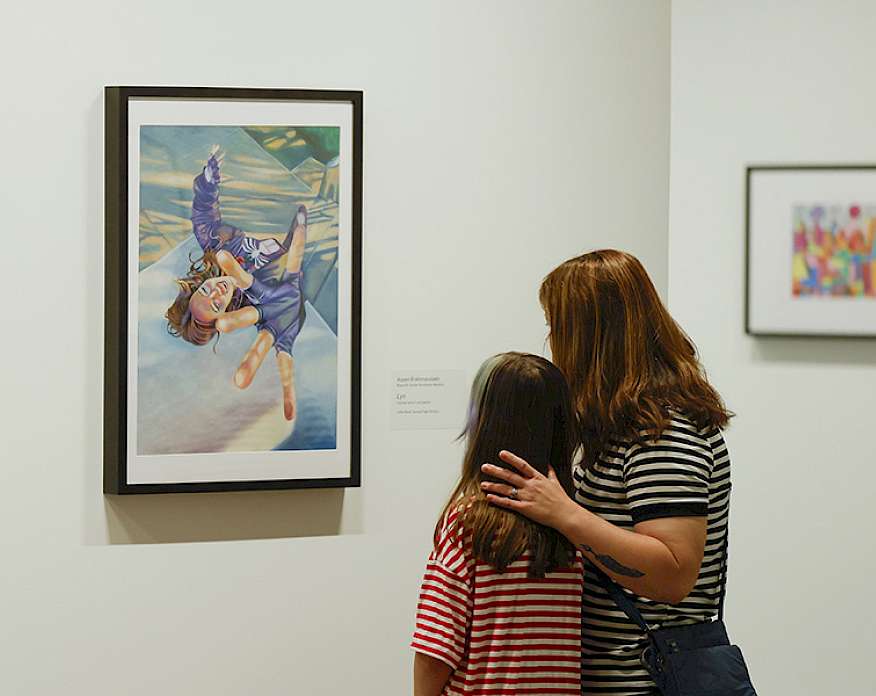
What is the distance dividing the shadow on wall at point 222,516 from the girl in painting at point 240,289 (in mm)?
178

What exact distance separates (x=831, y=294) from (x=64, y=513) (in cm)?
212

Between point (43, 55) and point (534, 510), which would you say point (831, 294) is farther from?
point (43, 55)

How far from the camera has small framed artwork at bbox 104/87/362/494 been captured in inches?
77.9

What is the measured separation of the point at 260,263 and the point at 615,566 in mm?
901

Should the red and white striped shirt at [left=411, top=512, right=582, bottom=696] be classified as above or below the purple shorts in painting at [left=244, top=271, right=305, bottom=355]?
below

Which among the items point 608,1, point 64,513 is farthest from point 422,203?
point 64,513

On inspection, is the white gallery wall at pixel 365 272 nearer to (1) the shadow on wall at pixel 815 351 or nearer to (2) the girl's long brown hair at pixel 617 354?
(2) the girl's long brown hair at pixel 617 354

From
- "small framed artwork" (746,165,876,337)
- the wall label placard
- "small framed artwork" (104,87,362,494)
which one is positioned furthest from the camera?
"small framed artwork" (746,165,876,337)

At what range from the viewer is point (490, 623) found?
4.79 ft

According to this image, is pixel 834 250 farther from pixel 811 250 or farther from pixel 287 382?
pixel 287 382

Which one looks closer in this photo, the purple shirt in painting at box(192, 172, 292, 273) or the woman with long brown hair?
the woman with long brown hair

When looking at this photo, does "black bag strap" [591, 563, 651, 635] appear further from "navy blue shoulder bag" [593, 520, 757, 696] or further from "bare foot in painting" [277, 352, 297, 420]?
"bare foot in painting" [277, 352, 297, 420]

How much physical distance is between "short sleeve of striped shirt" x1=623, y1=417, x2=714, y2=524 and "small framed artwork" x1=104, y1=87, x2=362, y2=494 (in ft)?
2.34

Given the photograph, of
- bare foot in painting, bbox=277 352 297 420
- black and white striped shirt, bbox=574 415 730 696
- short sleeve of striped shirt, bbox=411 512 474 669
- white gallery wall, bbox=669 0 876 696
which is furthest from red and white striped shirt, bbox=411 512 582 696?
white gallery wall, bbox=669 0 876 696
